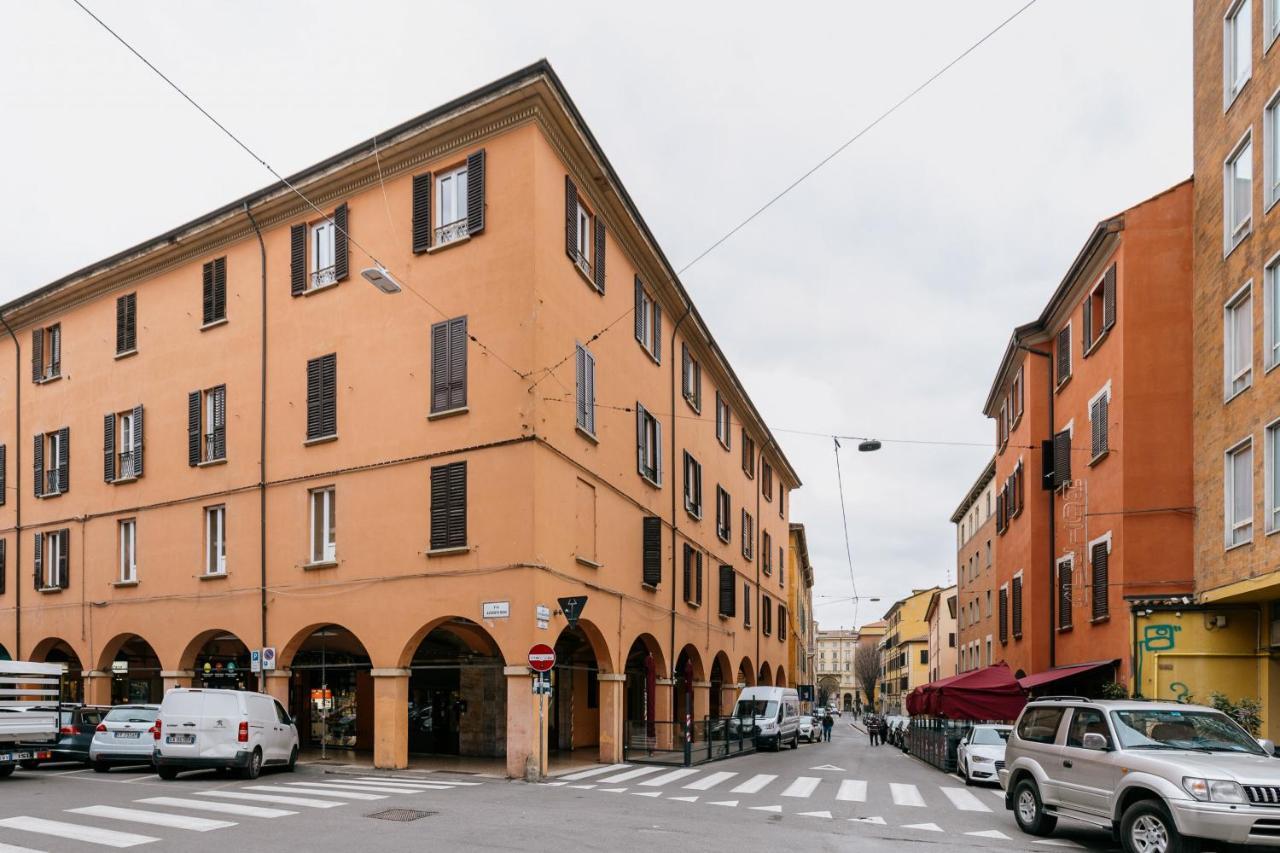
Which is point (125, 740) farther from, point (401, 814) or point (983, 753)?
point (983, 753)

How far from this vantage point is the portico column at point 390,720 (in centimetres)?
2148

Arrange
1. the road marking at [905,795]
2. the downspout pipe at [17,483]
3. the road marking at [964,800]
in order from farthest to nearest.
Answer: the downspout pipe at [17,483], the road marking at [905,795], the road marking at [964,800]

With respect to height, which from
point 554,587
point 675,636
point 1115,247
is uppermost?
point 1115,247

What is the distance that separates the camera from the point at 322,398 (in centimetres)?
2406

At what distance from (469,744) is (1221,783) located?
1940cm

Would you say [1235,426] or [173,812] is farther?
[1235,426]

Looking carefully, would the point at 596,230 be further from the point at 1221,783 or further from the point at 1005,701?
the point at 1221,783

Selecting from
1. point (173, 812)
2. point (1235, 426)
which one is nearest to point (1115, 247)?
point (1235, 426)

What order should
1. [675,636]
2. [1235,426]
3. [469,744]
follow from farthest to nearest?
1. [675,636]
2. [469,744]
3. [1235,426]

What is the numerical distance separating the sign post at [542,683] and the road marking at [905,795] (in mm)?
6372

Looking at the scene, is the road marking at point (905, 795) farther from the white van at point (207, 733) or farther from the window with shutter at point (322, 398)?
the window with shutter at point (322, 398)

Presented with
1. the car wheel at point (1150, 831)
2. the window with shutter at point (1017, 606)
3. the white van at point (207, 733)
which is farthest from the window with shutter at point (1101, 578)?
the white van at point (207, 733)

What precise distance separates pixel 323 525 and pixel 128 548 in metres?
7.79

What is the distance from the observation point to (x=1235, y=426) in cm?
2020
